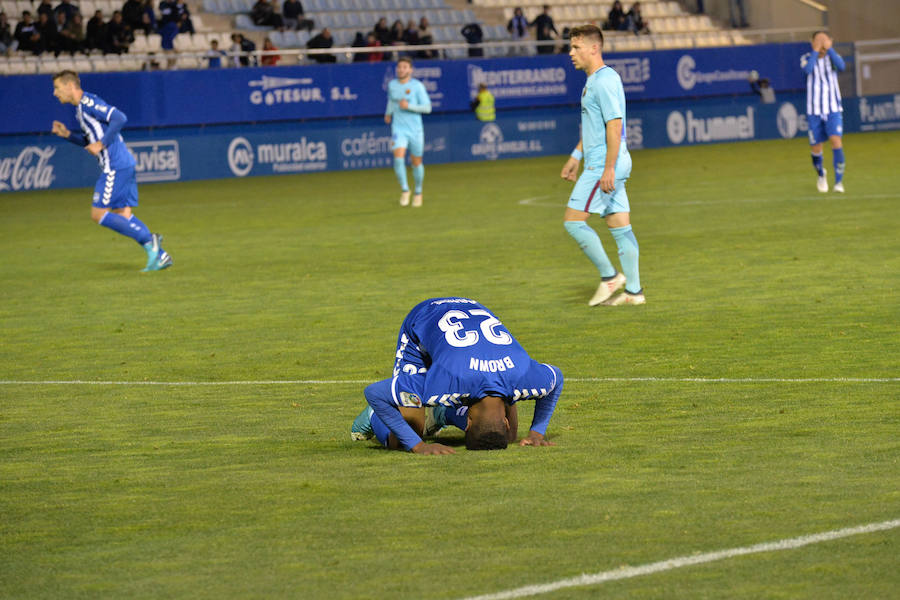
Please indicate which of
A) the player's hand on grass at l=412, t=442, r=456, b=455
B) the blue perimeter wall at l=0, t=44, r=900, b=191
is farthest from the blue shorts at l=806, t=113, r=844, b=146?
the player's hand on grass at l=412, t=442, r=456, b=455

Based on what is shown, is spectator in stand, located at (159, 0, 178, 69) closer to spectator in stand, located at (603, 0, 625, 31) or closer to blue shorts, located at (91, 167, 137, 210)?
spectator in stand, located at (603, 0, 625, 31)

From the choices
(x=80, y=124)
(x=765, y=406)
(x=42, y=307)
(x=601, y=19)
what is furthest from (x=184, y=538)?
(x=601, y=19)

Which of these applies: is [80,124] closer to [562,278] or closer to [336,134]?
[562,278]

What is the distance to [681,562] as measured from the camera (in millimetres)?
5000

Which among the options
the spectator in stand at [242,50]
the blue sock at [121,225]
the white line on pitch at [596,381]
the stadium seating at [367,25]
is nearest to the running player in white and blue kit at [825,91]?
the blue sock at [121,225]

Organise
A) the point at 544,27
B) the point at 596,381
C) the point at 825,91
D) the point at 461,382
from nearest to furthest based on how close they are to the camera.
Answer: the point at 461,382
the point at 596,381
the point at 825,91
the point at 544,27

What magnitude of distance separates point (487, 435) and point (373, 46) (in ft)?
104

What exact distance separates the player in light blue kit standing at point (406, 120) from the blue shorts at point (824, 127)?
19.8ft

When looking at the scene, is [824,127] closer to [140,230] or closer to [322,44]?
[140,230]

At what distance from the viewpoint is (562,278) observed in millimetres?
14492

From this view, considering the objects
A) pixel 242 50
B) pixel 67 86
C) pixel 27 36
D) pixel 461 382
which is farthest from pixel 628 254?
pixel 242 50

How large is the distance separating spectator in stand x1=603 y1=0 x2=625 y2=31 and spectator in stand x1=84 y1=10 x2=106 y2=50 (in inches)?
650

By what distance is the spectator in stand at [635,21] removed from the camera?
43719 millimetres

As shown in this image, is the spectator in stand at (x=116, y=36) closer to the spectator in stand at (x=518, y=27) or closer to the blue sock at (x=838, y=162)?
the spectator in stand at (x=518, y=27)
